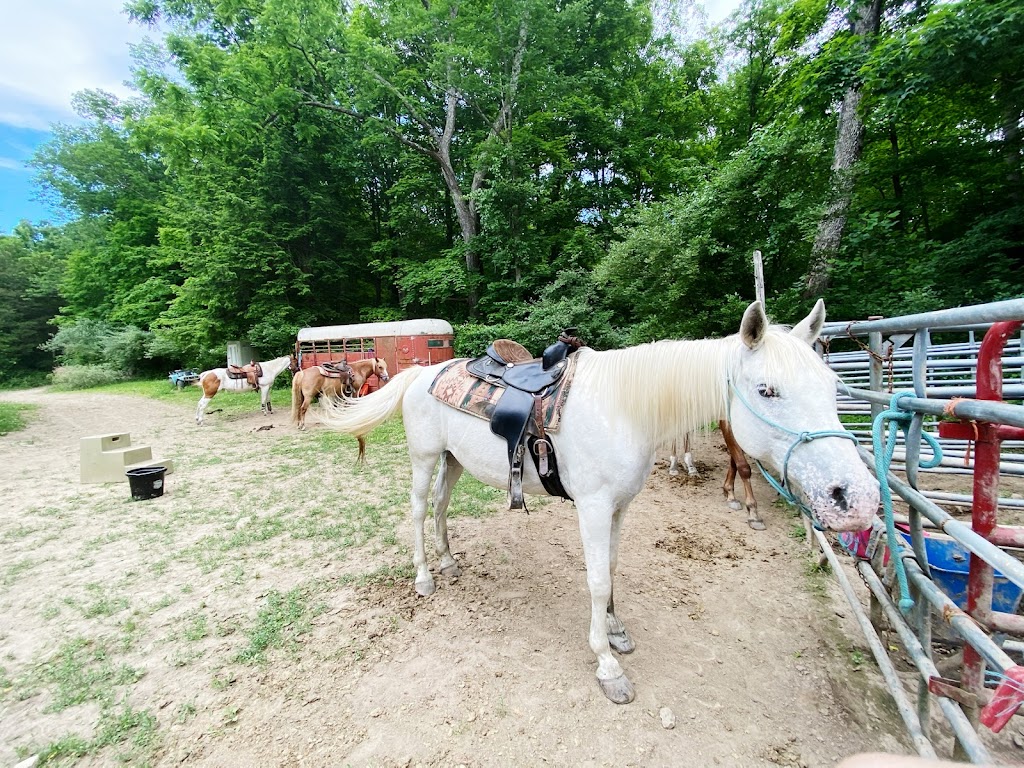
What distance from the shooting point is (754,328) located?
161cm

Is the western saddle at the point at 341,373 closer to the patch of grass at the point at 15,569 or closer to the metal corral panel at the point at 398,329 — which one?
the metal corral panel at the point at 398,329

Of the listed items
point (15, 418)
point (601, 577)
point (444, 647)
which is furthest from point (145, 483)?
point (15, 418)

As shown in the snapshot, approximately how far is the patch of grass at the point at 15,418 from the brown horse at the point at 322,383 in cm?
648

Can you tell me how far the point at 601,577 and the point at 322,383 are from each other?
880 centimetres

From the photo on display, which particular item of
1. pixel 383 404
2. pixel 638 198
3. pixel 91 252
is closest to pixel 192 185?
pixel 91 252

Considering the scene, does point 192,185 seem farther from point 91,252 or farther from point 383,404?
point 383,404

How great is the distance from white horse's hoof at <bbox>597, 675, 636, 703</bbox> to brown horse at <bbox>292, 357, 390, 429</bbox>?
26.2 feet

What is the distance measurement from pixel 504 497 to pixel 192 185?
19.4 meters

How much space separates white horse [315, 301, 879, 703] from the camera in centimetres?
143

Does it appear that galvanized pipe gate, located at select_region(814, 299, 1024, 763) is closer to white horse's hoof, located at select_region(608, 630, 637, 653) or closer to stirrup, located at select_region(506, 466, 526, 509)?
white horse's hoof, located at select_region(608, 630, 637, 653)

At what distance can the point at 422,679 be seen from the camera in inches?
85.2

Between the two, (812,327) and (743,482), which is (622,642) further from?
(743,482)

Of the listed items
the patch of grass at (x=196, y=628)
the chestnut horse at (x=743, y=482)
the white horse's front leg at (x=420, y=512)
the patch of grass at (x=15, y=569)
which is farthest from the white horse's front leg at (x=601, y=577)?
the patch of grass at (x=15, y=569)

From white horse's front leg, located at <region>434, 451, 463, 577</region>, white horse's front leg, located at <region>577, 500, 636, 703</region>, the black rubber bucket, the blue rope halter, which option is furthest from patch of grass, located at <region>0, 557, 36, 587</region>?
the blue rope halter
